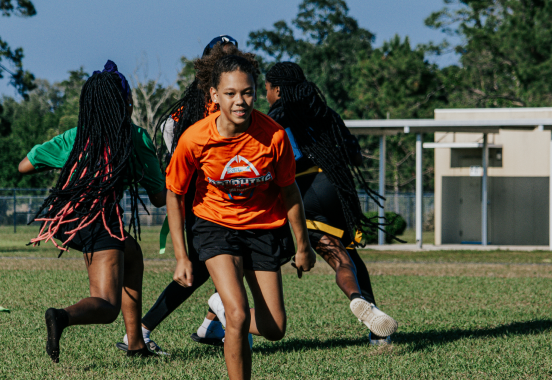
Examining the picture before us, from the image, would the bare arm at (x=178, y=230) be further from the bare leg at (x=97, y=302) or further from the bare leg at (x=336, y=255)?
the bare leg at (x=336, y=255)

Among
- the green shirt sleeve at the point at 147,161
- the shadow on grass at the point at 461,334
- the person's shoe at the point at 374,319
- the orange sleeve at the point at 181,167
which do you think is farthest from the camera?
the shadow on grass at the point at 461,334

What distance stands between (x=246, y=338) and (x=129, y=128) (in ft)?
5.37

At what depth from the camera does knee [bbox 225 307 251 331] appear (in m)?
3.44

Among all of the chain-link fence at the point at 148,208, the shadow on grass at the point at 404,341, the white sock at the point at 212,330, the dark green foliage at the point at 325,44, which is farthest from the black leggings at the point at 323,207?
the dark green foliage at the point at 325,44

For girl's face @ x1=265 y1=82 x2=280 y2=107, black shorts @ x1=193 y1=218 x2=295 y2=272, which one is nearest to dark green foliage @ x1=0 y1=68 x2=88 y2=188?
girl's face @ x1=265 y1=82 x2=280 y2=107

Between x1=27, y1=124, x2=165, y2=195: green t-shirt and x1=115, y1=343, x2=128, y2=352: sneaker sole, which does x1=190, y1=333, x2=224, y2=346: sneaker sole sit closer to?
x1=115, y1=343, x2=128, y2=352: sneaker sole

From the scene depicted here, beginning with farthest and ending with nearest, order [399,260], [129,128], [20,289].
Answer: [399,260]
[20,289]
[129,128]

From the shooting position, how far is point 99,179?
4.18 meters

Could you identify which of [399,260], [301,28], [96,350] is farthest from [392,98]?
[96,350]

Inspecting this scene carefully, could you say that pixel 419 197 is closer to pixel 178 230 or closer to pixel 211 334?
pixel 211 334

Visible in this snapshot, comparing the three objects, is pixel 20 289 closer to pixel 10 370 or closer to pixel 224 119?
pixel 10 370

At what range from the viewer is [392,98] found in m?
40.0

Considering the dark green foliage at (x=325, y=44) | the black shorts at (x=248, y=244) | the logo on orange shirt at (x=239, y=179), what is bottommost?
the black shorts at (x=248, y=244)

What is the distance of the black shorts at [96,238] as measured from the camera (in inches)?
164
